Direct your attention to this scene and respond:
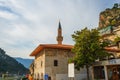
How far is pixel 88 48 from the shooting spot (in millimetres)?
19062

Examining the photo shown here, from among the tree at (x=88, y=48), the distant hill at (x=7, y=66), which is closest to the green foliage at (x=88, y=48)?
the tree at (x=88, y=48)

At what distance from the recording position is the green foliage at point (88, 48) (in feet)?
61.9

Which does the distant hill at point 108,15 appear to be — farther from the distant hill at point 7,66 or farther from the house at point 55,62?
the distant hill at point 7,66

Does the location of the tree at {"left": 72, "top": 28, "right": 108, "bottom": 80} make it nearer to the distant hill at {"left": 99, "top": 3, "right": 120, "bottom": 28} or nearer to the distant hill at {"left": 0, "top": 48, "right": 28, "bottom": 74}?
the distant hill at {"left": 99, "top": 3, "right": 120, "bottom": 28}

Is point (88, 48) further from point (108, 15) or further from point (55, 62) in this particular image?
point (108, 15)

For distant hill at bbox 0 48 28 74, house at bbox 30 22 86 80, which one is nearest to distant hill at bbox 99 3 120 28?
house at bbox 30 22 86 80

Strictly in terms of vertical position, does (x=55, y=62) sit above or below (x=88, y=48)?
below

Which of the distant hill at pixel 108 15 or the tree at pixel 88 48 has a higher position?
the distant hill at pixel 108 15

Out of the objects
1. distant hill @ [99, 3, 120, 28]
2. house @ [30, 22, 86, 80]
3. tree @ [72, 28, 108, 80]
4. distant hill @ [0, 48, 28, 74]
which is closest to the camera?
tree @ [72, 28, 108, 80]

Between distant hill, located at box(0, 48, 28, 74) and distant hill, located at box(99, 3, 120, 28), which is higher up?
distant hill, located at box(99, 3, 120, 28)

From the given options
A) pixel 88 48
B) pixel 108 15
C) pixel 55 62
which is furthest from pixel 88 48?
pixel 108 15

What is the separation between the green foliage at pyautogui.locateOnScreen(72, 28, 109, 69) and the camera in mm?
18875

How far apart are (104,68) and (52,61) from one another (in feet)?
25.1

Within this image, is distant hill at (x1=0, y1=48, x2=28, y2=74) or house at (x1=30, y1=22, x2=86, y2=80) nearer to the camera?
house at (x1=30, y1=22, x2=86, y2=80)
